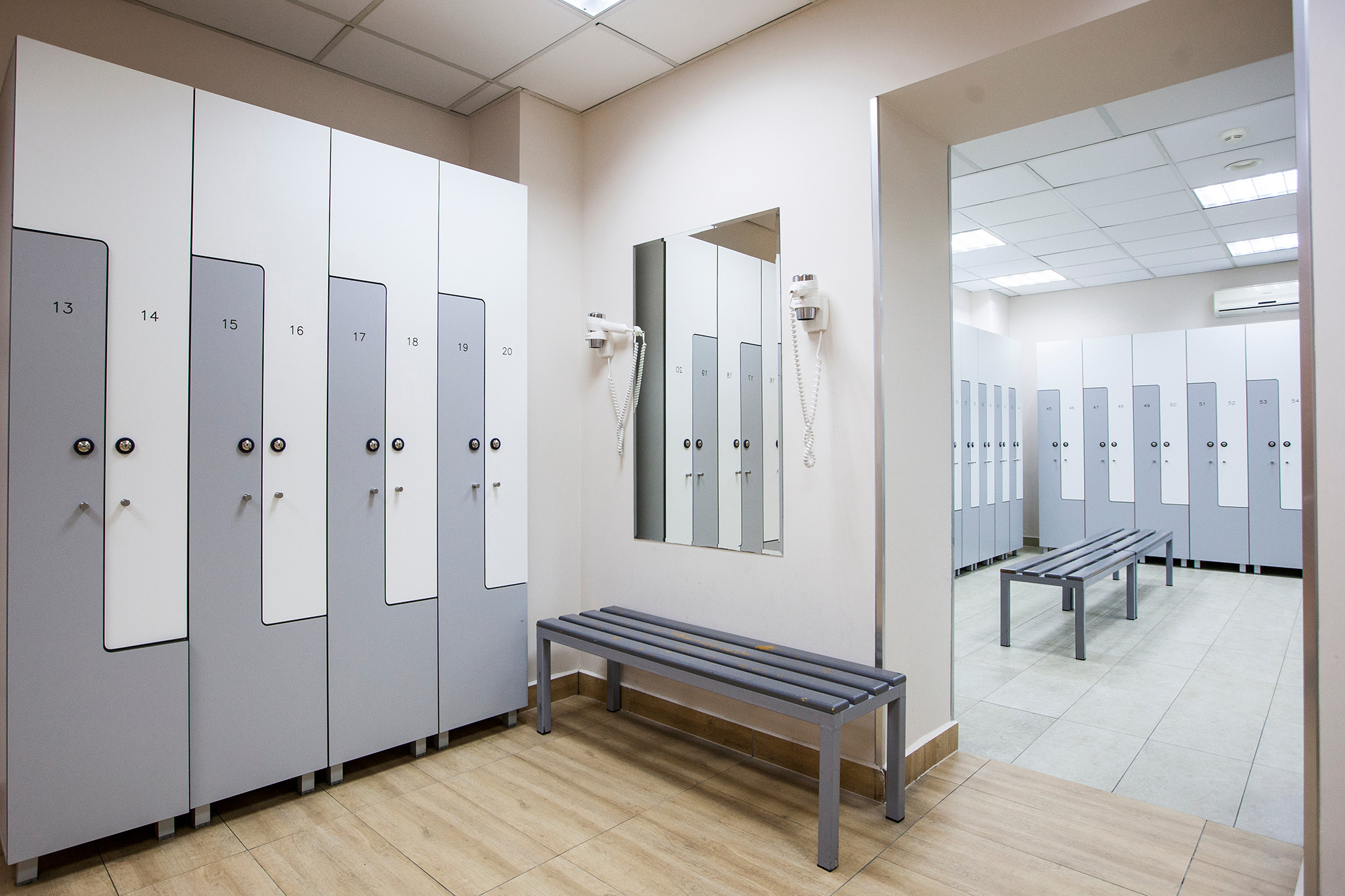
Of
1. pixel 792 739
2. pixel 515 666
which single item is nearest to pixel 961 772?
pixel 792 739

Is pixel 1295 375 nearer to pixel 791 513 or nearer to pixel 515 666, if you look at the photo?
pixel 791 513

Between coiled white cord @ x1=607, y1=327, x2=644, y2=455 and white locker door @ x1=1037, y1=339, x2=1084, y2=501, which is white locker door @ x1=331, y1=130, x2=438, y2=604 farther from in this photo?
white locker door @ x1=1037, y1=339, x2=1084, y2=501

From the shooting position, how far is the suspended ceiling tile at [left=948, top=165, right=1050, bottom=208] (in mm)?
4613

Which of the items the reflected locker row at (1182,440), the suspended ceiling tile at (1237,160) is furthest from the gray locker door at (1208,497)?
the suspended ceiling tile at (1237,160)

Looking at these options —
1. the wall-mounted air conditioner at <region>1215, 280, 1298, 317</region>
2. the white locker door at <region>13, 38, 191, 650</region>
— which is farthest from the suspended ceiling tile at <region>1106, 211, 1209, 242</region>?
the white locker door at <region>13, 38, 191, 650</region>

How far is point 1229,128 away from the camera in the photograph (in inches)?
157

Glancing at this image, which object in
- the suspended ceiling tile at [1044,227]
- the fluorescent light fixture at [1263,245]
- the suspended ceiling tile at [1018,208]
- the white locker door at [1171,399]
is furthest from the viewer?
the white locker door at [1171,399]

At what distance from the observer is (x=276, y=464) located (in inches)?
94.3

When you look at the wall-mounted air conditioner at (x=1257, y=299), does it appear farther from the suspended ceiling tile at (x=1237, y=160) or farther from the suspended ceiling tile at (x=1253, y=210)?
the suspended ceiling tile at (x=1237, y=160)

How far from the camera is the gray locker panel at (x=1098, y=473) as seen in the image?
7.41m

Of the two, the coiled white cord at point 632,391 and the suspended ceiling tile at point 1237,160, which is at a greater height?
the suspended ceiling tile at point 1237,160

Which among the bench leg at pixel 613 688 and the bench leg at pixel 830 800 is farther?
the bench leg at pixel 613 688

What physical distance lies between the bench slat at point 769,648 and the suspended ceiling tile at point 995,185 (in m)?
3.56

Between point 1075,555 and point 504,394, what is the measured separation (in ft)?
13.9
